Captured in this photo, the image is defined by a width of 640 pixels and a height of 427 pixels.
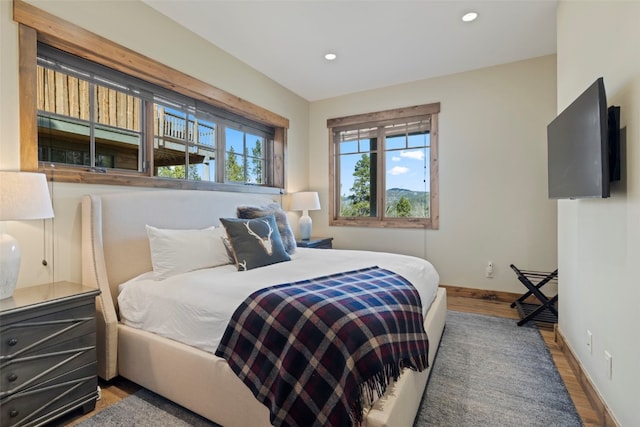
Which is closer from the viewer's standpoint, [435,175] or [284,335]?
[284,335]

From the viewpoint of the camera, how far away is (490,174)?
3.69 meters

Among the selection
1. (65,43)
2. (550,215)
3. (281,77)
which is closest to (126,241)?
(65,43)

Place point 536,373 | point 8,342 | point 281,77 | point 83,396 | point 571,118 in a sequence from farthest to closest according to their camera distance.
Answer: point 281,77 < point 536,373 < point 571,118 < point 83,396 < point 8,342

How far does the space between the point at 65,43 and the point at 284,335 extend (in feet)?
7.89

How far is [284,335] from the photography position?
1313 millimetres

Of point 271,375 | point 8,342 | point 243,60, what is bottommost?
point 271,375

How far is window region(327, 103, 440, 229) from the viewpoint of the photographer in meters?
4.08

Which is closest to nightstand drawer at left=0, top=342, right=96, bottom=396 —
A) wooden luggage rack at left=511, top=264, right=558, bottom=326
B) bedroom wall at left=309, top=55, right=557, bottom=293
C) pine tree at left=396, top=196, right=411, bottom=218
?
wooden luggage rack at left=511, top=264, right=558, bottom=326

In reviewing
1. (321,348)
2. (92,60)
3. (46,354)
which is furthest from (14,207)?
(321,348)

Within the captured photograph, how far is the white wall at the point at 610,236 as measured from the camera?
1.30 m

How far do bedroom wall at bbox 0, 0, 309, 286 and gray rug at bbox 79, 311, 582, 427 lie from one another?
1.01m

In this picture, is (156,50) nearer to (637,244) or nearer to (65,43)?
(65,43)

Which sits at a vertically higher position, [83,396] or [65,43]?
[65,43]

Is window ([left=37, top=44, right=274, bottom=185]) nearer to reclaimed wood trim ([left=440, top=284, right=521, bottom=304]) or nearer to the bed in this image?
the bed
